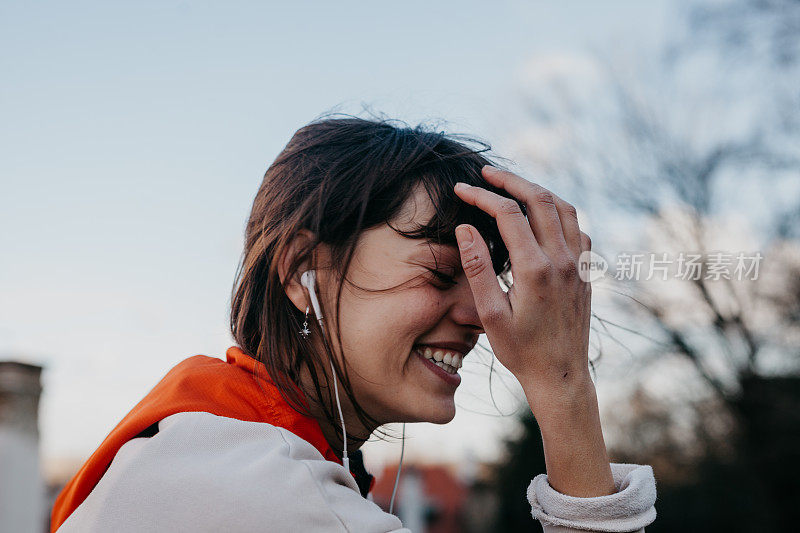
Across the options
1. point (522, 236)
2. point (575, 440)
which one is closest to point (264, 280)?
point (522, 236)

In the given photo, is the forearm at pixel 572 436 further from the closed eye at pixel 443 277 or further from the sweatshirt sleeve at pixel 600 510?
the closed eye at pixel 443 277

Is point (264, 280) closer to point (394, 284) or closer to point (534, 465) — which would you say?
point (394, 284)

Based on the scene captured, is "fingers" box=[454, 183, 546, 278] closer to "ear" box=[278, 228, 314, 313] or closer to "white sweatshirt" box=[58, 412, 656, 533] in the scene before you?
"ear" box=[278, 228, 314, 313]

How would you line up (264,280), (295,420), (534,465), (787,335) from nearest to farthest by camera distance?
1. (295,420)
2. (264,280)
3. (787,335)
4. (534,465)

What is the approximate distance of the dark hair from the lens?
185 centimetres

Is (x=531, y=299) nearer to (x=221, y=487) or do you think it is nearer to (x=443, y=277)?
(x=443, y=277)

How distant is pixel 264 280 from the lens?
2.04 meters

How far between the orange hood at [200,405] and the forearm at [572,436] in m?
0.53

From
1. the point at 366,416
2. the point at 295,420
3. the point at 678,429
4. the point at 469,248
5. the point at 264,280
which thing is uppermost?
the point at 469,248

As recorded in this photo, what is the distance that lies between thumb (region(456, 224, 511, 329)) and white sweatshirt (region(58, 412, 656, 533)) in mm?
540

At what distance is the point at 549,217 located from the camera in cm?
178

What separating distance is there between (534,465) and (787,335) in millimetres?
7975

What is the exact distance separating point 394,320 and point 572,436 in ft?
1.69

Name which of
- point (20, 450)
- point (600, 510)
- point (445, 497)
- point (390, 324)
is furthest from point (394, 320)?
point (445, 497)
